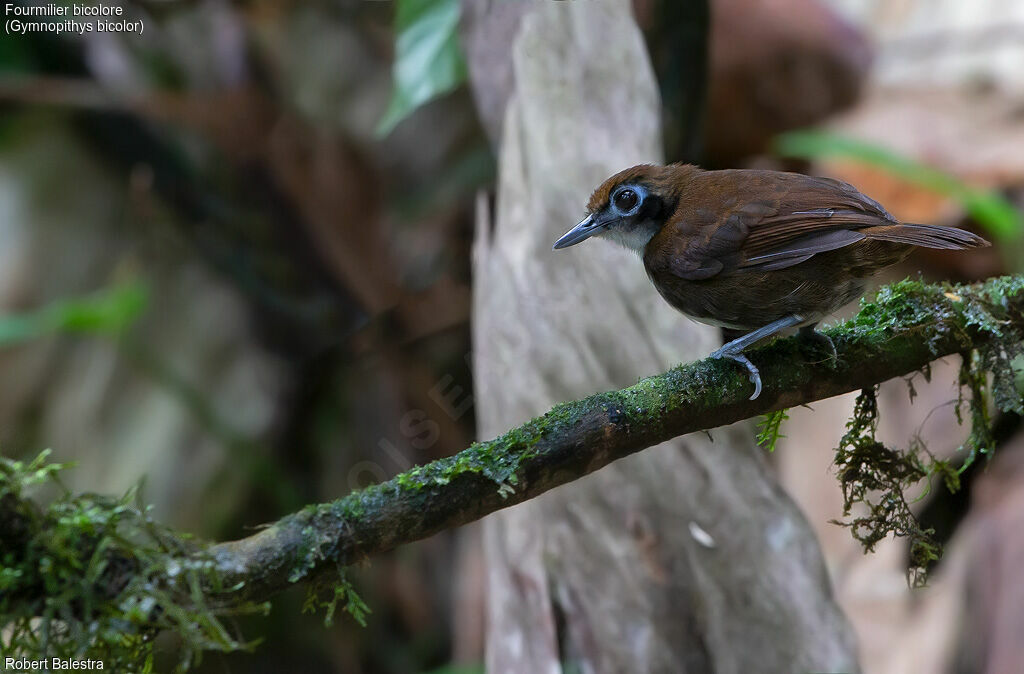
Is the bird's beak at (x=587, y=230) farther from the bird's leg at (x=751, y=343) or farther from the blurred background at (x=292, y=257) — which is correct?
the blurred background at (x=292, y=257)

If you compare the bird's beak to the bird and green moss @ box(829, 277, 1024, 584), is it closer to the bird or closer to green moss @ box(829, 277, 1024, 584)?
the bird

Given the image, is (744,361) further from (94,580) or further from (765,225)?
(94,580)

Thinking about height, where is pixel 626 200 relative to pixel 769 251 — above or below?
above

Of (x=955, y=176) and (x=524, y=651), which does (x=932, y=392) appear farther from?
(x=524, y=651)

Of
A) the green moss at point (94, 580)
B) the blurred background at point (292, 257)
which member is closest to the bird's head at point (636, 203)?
the green moss at point (94, 580)

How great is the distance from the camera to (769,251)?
187 centimetres

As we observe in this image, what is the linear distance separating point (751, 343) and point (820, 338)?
0.55 ft

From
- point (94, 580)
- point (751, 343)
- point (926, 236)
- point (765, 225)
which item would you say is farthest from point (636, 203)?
point (94, 580)

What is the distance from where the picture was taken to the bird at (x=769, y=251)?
1842 mm

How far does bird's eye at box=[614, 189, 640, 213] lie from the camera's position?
6.78 feet

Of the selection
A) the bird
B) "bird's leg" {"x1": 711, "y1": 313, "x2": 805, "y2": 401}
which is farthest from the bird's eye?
"bird's leg" {"x1": 711, "y1": 313, "x2": 805, "y2": 401}

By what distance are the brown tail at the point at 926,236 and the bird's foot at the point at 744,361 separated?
0.35 m

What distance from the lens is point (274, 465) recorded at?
483cm

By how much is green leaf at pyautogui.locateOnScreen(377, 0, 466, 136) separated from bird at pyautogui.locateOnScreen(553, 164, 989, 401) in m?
1.55
